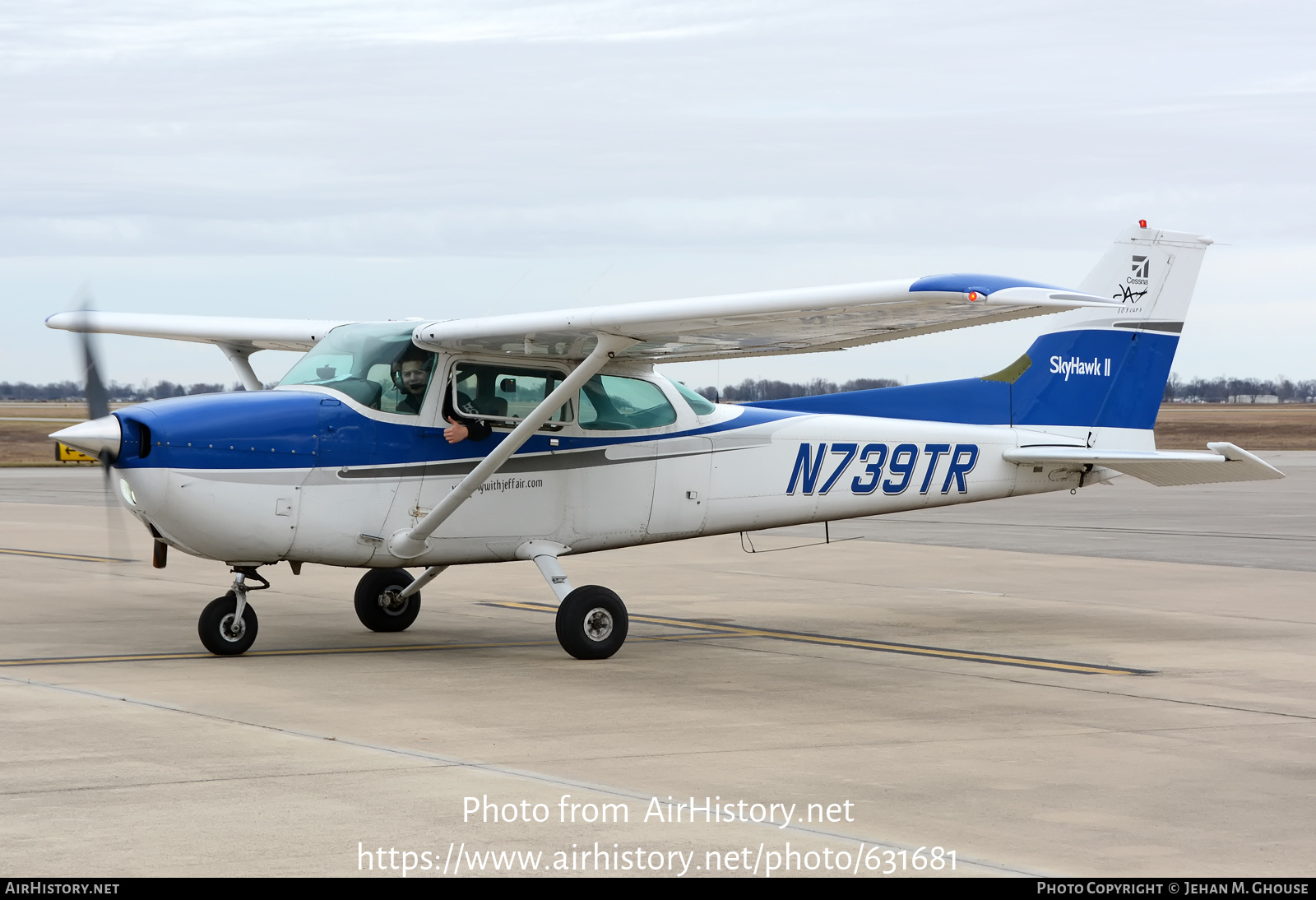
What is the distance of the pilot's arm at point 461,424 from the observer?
10.4m

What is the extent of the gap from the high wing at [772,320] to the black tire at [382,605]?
244 cm

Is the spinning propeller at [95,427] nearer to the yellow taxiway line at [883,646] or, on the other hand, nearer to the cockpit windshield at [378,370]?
the cockpit windshield at [378,370]

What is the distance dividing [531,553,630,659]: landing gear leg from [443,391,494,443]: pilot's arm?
1.28 metres

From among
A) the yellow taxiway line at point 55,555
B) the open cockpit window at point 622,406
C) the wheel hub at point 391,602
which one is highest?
the open cockpit window at point 622,406

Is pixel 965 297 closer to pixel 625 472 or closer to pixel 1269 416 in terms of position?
pixel 625 472

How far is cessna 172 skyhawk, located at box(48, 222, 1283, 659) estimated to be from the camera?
370 inches

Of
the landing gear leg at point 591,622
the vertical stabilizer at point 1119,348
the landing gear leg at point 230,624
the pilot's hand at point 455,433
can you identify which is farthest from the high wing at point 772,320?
the vertical stabilizer at point 1119,348

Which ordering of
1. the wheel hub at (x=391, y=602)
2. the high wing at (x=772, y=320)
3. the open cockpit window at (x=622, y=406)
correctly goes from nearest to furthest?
the high wing at (x=772, y=320), the open cockpit window at (x=622, y=406), the wheel hub at (x=391, y=602)

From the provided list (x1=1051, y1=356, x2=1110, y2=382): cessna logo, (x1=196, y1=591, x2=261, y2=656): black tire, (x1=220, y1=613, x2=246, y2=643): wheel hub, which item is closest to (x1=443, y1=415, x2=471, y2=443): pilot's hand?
(x1=196, y1=591, x2=261, y2=656): black tire

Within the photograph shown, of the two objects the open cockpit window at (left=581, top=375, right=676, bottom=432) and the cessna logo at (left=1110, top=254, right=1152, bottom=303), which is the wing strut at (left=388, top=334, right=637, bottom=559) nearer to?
the open cockpit window at (left=581, top=375, right=676, bottom=432)

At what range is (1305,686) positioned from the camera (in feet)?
30.7

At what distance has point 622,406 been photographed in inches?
436

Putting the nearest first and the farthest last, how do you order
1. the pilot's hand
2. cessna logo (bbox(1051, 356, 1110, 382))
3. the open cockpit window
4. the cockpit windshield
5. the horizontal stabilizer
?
the cockpit windshield → the pilot's hand → the open cockpit window → the horizontal stabilizer → cessna logo (bbox(1051, 356, 1110, 382))

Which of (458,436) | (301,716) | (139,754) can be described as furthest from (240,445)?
(139,754)
